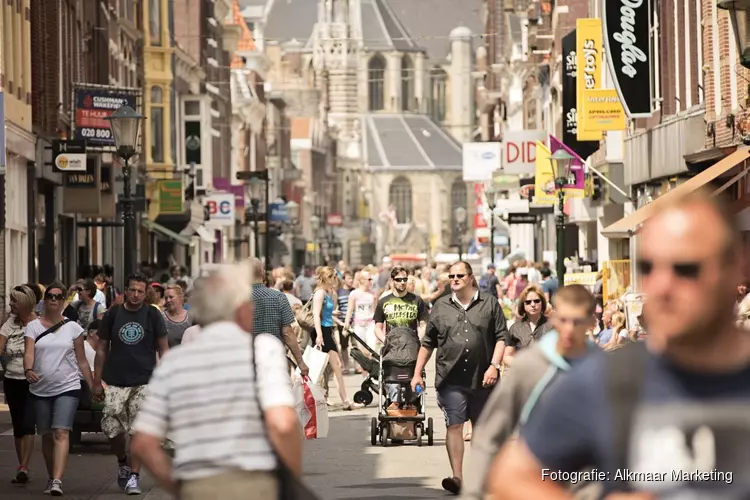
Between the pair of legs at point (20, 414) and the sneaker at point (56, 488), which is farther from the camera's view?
the pair of legs at point (20, 414)

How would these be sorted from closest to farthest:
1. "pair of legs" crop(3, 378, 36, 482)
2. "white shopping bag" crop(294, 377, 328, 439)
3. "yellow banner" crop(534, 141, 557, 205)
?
"white shopping bag" crop(294, 377, 328, 439) → "pair of legs" crop(3, 378, 36, 482) → "yellow banner" crop(534, 141, 557, 205)

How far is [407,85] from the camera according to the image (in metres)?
186

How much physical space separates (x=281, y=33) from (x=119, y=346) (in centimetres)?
18003

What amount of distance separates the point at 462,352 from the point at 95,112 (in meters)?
20.3

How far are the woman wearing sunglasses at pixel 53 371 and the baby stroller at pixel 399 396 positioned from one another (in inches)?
147

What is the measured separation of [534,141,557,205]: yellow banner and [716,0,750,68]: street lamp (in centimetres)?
1993

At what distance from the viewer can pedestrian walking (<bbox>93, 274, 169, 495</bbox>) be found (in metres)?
12.4

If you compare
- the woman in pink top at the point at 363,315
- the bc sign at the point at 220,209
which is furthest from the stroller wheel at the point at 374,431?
the bc sign at the point at 220,209

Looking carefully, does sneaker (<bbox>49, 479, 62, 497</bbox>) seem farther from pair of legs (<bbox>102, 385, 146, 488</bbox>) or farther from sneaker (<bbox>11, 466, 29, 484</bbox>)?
sneaker (<bbox>11, 466, 29, 484</bbox>)

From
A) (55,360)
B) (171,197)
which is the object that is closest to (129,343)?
(55,360)

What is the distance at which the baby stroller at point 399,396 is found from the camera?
15922 millimetres

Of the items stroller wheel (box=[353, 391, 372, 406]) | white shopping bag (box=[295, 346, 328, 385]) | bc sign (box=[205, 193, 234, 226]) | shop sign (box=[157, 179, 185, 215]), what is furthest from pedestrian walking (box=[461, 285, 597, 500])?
bc sign (box=[205, 193, 234, 226])

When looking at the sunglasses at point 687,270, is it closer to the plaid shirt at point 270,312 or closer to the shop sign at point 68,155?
the plaid shirt at point 270,312

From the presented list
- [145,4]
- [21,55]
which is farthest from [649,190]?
[145,4]
